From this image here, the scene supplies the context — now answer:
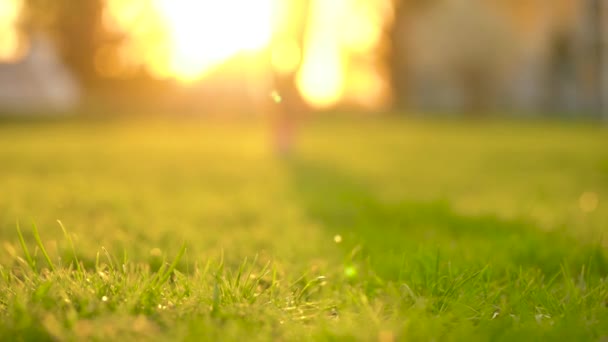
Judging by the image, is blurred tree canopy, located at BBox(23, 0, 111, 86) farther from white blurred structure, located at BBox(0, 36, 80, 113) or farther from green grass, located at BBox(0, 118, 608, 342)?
green grass, located at BBox(0, 118, 608, 342)

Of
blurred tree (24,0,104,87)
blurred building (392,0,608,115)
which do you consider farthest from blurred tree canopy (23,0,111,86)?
blurred building (392,0,608,115)

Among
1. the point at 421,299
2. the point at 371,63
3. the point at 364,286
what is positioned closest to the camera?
the point at 421,299

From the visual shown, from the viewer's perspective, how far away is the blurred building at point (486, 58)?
22.8 m

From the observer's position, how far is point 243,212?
3256 millimetres

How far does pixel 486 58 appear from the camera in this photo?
946 inches

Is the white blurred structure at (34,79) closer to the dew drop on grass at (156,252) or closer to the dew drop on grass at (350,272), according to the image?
the dew drop on grass at (156,252)

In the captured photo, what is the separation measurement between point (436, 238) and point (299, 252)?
2.07ft

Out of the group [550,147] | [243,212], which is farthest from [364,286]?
[550,147]

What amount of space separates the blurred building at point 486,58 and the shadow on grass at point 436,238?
2097 cm

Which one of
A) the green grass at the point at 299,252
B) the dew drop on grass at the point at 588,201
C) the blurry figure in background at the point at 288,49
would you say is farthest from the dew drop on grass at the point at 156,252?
the blurry figure in background at the point at 288,49

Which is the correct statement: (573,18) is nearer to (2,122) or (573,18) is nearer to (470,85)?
(470,85)

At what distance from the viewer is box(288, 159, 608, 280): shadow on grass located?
6.19ft

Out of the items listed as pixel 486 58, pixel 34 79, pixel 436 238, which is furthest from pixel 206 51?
pixel 436 238

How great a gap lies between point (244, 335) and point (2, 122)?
17851mm
